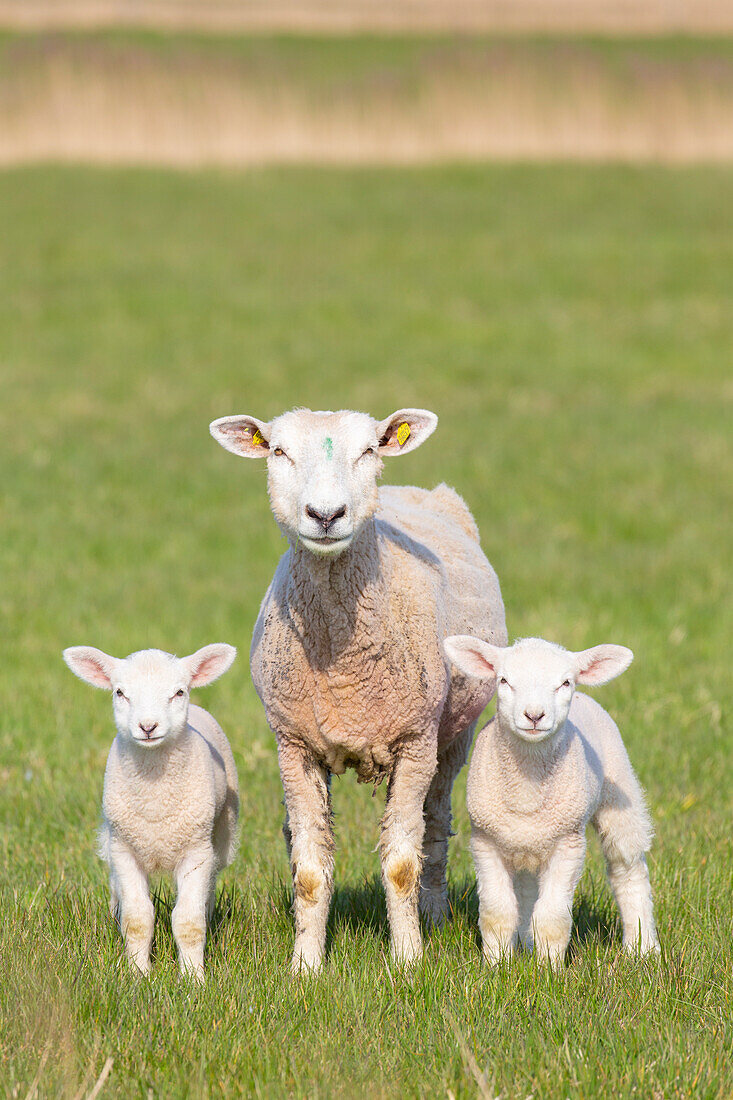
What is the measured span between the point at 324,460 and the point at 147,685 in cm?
96

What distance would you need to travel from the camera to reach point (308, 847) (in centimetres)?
474

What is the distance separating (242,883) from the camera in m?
5.52

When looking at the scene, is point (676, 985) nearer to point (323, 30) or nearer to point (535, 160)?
point (535, 160)

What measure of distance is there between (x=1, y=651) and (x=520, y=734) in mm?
5120

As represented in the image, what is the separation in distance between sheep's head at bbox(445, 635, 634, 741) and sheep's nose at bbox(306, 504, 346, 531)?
65 cm

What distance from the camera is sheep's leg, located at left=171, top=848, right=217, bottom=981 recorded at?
4559 millimetres

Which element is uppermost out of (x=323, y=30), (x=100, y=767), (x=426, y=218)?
(x=323, y=30)

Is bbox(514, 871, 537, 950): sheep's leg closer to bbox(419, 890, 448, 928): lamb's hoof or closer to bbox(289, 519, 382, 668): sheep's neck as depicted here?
bbox(419, 890, 448, 928): lamb's hoof

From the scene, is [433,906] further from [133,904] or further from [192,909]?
[133,904]

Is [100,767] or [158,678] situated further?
[100,767]

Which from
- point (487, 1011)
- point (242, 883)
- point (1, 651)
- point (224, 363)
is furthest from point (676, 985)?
point (224, 363)

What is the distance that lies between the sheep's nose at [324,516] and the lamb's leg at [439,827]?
1.63 metres

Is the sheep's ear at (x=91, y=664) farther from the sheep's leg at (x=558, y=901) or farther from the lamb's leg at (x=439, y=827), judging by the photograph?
the sheep's leg at (x=558, y=901)

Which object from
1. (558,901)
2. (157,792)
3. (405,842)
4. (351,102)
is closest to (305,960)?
(405,842)
